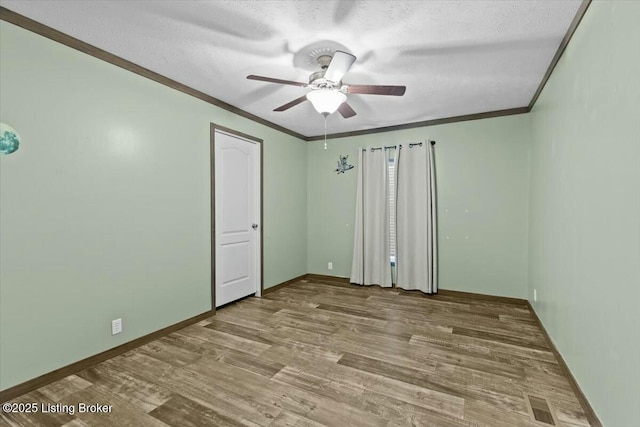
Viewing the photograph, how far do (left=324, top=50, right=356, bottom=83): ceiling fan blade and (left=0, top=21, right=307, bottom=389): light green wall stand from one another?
173cm

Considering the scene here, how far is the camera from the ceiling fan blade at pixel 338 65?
207 cm

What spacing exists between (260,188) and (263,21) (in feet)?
8.04

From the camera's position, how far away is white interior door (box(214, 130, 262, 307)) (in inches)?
144

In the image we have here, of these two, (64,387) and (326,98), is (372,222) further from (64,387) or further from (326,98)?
(64,387)

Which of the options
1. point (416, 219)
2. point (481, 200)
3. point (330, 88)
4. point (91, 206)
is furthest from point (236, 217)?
point (481, 200)

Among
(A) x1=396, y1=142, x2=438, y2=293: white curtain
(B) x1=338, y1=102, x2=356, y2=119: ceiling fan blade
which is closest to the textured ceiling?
(B) x1=338, y1=102, x2=356, y2=119: ceiling fan blade

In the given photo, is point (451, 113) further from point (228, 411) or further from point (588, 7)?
point (228, 411)

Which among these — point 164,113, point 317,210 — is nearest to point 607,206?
point 164,113

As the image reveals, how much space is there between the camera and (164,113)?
2.94 m

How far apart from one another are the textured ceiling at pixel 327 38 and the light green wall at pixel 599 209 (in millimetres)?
401

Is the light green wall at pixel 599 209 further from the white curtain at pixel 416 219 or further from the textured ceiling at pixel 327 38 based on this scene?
the white curtain at pixel 416 219

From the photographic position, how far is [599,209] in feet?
5.34

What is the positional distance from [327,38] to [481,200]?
3022mm

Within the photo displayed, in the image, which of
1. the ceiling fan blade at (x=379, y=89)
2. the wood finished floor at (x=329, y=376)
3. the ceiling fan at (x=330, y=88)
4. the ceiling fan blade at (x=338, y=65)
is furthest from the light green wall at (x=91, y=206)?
the ceiling fan blade at (x=379, y=89)
